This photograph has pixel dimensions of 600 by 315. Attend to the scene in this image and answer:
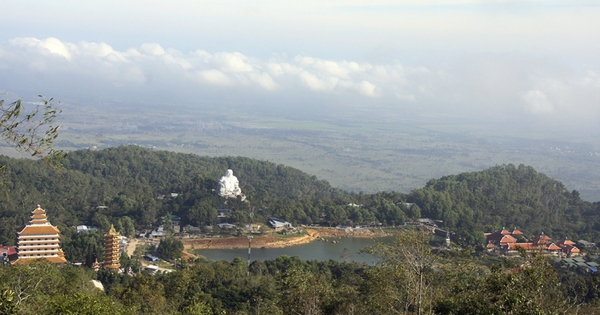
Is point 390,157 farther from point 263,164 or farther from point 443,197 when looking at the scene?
point 443,197

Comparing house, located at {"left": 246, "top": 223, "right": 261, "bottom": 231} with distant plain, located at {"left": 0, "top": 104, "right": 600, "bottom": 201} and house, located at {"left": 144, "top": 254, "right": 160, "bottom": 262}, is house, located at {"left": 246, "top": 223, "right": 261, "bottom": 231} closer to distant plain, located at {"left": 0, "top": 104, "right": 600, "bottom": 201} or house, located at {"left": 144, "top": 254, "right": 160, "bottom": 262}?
house, located at {"left": 144, "top": 254, "right": 160, "bottom": 262}

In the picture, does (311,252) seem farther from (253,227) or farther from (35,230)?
(35,230)

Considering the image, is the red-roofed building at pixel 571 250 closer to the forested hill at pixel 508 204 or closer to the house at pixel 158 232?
the forested hill at pixel 508 204

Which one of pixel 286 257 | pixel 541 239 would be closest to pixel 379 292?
pixel 286 257

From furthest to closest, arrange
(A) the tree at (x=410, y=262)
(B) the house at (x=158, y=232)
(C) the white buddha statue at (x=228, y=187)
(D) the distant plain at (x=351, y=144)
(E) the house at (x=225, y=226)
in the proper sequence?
(D) the distant plain at (x=351, y=144)
(C) the white buddha statue at (x=228, y=187)
(E) the house at (x=225, y=226)
(B) the house at (x=158, y=232)
(A) the tree at (x=410, y=262)

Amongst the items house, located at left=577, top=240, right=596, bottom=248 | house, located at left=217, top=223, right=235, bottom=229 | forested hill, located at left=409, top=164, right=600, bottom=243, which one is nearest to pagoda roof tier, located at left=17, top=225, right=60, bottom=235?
house, located at left=217, top=223, right=235, bottom=229

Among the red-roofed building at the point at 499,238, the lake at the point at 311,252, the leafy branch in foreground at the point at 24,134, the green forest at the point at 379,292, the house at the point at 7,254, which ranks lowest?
the lake at the point at 311,252

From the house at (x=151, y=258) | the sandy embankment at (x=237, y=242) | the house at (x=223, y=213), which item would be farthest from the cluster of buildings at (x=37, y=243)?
→ the house at (x=223, y=213)
